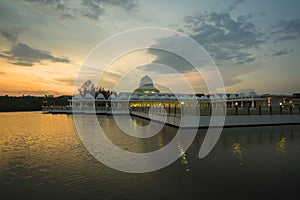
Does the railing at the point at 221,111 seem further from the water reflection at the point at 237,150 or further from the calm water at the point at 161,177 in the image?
the calm water at the point at 161,177

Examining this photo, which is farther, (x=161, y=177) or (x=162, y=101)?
(x=162, y=101)

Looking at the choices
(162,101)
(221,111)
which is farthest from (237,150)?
(162,101)

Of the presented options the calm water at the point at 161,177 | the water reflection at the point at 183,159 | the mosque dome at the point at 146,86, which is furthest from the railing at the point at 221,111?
the mosque dome at the point at 146,86

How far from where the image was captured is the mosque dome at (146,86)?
8088 centimetres

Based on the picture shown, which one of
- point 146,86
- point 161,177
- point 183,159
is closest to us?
point 161,177

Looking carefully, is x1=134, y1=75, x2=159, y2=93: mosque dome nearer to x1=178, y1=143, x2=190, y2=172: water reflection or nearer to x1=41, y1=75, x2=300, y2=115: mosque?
x1=41, y1=75, x2=300, y2=115: mosque

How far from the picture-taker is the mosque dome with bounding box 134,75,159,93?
8088cm

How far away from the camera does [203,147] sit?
12.4 m

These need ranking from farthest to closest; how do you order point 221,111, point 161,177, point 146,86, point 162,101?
point 146,86, point 162,101, point 221,111, point 161,177

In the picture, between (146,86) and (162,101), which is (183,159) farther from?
(146,86)

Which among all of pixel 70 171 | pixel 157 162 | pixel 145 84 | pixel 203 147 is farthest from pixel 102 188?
pixel 145 84

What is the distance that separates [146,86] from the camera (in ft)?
273

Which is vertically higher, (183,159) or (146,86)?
(146,86)

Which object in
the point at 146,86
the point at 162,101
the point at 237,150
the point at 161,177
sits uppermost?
the point at 146,86
